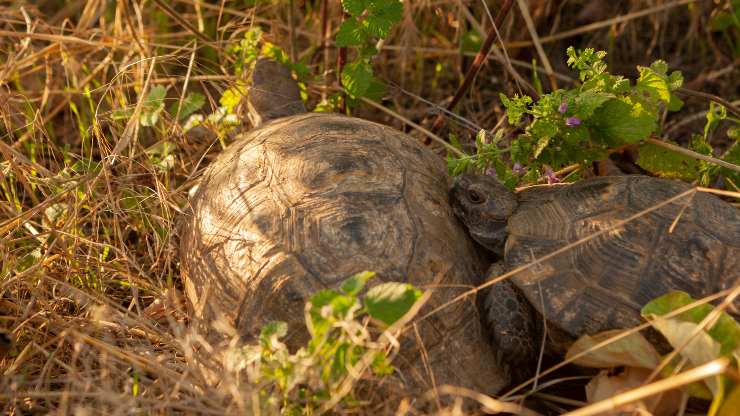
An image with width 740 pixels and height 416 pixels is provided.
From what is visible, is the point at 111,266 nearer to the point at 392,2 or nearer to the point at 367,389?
the point at 367,389

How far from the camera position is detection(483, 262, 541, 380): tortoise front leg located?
256cm

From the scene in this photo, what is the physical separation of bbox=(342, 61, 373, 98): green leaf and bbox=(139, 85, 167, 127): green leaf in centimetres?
90

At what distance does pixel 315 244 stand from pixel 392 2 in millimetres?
1300

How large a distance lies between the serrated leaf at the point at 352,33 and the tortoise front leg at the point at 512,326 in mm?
1250

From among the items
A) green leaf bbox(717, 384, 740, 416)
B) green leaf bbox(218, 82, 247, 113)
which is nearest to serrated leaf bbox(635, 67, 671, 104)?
green leaf bbox(717, 384, 740, 416)

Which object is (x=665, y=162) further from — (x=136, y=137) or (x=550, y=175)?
(x=136, y=137)

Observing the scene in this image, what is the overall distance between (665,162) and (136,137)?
2.36 metres

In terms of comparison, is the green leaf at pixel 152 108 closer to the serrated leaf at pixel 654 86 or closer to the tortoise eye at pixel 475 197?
the tortoise eye at pixel 475 197

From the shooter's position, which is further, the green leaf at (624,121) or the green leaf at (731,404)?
the green leaf at (624,121)

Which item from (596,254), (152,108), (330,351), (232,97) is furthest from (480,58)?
(330,351)

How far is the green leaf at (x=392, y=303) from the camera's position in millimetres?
2084

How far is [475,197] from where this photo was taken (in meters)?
2.80

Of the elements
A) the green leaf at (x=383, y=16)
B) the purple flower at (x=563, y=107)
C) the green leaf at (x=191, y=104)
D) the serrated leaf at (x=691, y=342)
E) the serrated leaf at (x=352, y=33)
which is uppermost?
the green leaf at (x=383, y=16)

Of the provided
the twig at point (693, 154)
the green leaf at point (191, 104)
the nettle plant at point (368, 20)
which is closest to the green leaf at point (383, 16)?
the nettle plant at point (368, 20)
